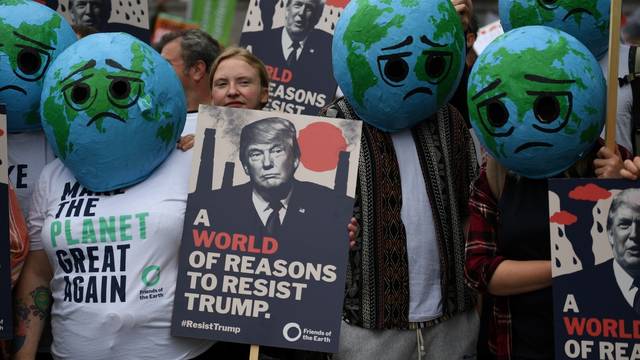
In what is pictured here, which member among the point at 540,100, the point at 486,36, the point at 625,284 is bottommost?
the point at 625,284

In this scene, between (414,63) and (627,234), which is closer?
(627,234)

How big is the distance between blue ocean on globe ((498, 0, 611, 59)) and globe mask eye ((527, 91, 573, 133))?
1.86ft

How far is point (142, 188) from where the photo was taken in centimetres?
400

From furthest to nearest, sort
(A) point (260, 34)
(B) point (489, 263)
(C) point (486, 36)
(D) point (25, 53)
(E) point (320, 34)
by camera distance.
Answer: (C) point (486, 36) < (A) point (260, 34) < (E) point (320, 34) < (D) point (25, 53) < (B) point (489, 263)

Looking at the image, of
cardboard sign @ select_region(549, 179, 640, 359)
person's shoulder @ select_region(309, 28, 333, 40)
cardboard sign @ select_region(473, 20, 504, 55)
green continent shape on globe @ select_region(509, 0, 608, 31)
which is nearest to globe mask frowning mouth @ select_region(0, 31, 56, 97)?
person's shoulder @ select_region(309, 28, 333, 40)

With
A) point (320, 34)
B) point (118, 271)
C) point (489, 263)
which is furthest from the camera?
point (320, 34)

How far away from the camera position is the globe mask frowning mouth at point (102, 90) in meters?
3.87

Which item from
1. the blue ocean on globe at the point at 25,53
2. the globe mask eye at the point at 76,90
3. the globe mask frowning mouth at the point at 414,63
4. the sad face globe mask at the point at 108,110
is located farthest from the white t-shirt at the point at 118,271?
the globe mask frowning mouth at the point at 414,63

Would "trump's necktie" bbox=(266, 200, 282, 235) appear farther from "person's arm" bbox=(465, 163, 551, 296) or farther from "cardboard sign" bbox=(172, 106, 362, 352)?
"person's arm" bbox=(465, 163, 551, 296)

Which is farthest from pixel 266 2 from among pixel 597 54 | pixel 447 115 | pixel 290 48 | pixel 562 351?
pixel 562 351

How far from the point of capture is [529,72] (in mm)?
3600

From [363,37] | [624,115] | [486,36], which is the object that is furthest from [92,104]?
[486,36]

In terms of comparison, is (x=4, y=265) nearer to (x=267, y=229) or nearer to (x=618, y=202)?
(x=267, y=229)

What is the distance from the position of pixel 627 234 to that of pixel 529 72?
2.07 feet
